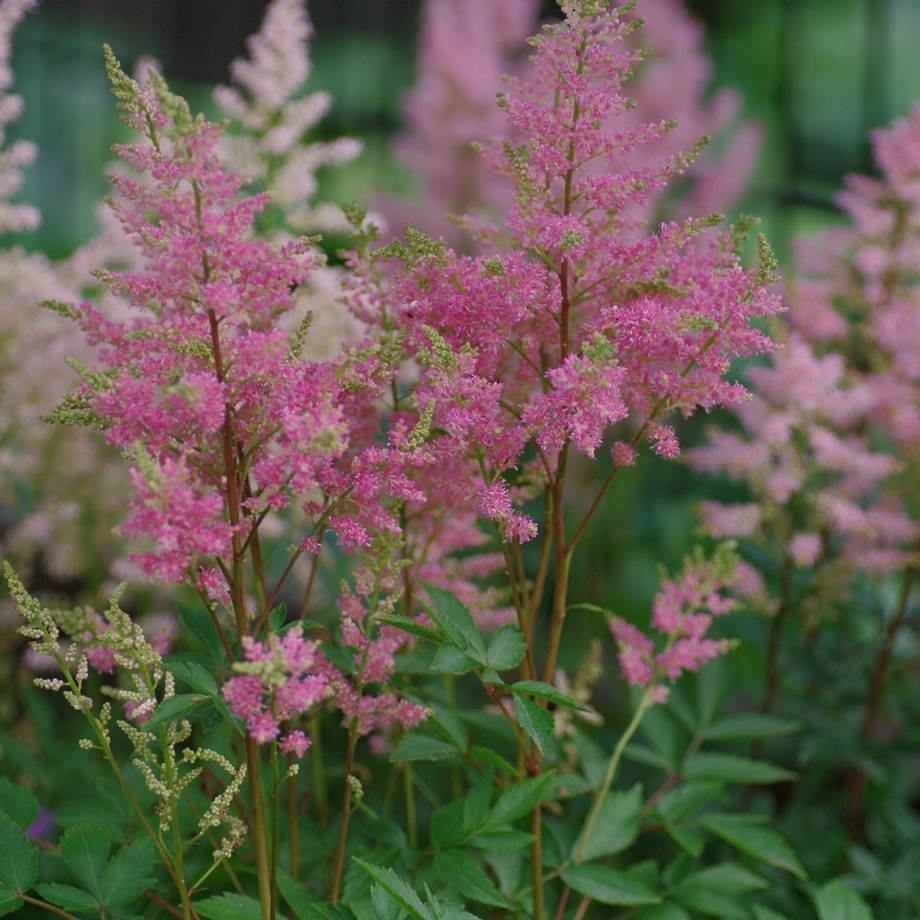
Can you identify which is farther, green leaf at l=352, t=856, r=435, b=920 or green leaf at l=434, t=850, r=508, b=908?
green leaf at l=434, t=850, r=508, b=908

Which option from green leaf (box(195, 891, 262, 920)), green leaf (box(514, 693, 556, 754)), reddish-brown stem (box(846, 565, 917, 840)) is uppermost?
green leaf (box(514, 693, 556, 754))

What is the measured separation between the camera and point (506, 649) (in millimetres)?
944

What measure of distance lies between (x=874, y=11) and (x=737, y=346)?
2727mm

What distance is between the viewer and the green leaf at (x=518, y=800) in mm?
1008

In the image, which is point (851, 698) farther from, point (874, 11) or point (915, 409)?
point (874, 11)

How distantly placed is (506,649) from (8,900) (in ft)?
1.68

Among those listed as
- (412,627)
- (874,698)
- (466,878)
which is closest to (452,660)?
(412,627)

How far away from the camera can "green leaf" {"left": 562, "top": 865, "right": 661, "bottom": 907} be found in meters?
1.08

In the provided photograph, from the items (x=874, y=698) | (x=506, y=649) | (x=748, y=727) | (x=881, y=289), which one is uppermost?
(x=881, y=289)

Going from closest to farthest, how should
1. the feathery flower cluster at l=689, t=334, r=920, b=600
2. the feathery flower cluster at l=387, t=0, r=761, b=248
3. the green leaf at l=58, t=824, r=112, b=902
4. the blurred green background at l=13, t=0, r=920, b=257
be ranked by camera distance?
the green leaf at l=58, t=824, r=112, b=902 → the feathery flower cluster at l=689, t=334, r=920, b=600 → the feathery flower cluster at l=387, t=0, r=761, b=248 → the blurred green background at l=13, t=0, r=920, b=257

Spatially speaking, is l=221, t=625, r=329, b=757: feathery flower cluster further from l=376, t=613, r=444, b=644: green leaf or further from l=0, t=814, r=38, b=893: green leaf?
l=0, t=814, r=38, b=893: green leaf

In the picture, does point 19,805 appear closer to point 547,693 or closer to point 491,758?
point 491,758

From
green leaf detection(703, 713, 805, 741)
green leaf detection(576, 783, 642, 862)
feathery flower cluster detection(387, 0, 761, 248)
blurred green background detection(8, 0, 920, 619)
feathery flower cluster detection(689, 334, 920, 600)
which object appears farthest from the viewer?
blurred green background detection(8, 0, 920, 619)

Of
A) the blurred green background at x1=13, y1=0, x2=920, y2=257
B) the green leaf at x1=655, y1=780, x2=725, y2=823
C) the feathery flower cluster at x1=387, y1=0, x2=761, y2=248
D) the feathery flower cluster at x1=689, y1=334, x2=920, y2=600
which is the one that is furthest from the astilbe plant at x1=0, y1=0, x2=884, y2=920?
the blurred green background at x1=13, y1=0, x2=920, y2=257
